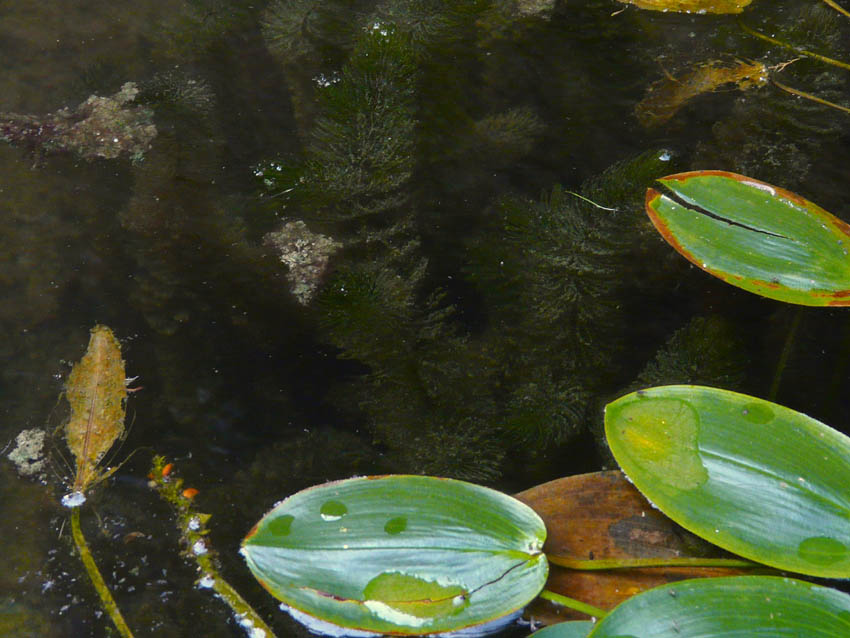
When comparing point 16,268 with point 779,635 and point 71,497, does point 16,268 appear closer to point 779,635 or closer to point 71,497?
point 71,497

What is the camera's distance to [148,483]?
965 mm

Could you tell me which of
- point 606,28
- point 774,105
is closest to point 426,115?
point 606,28

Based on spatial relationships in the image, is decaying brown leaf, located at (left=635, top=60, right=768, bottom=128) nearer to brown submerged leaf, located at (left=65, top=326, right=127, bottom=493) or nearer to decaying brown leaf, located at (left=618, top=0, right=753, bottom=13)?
decaying brown leaf, located at (left=618, top=0, right=753, bottom=13)

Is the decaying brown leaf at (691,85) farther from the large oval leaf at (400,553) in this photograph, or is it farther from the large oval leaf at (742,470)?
the large oval leaf at (400,553)

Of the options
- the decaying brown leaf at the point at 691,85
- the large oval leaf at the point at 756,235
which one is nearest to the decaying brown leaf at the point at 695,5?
the decaying brown leaf at the point at 691,85

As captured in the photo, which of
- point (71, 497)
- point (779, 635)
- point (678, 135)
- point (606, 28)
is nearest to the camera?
point (779, 635)

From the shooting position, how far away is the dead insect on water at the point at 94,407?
3.18 feet

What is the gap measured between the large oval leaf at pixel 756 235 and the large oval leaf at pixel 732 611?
0.43 m

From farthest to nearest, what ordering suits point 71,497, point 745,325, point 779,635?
point 745,325, point 71,497, point 779,635

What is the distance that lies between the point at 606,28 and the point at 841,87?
1.57 feet

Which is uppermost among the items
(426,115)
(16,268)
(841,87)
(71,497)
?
(841,87)

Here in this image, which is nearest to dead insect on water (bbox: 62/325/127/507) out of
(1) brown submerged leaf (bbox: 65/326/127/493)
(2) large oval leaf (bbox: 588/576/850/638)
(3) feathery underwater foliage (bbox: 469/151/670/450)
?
(1) brown submerged leaf (bbox: 65/326/127/493)

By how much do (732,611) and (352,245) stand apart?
764mm

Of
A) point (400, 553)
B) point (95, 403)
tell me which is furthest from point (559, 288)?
point (95, 403)
